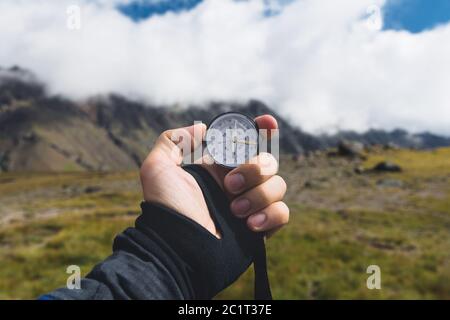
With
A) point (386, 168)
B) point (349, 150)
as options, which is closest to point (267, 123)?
point (386, 168)

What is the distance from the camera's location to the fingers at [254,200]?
14.7 feet

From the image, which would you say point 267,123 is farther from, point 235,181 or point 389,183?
point 389,183

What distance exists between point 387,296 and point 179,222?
12.7 meters

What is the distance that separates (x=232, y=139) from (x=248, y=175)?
0.55 metres

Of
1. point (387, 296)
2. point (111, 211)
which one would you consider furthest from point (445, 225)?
point (111, 211)

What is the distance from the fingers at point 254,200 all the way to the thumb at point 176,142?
2.52 feet

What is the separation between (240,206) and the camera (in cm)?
446

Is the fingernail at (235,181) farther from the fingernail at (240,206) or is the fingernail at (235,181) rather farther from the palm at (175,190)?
the palm at (175,190)

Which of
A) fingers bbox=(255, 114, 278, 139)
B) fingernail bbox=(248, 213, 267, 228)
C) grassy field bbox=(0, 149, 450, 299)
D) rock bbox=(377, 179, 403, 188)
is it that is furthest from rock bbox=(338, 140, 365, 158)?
fingernail bbox=(248, 213, 267, 228)

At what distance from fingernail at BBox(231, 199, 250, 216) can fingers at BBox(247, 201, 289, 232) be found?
92 mm

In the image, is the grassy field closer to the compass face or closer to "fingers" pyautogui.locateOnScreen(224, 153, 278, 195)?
the compass face

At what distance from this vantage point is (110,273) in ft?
12.4

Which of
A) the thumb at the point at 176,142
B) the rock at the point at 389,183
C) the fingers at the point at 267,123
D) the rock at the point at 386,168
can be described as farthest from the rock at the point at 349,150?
the thumb at the point at 176,142
